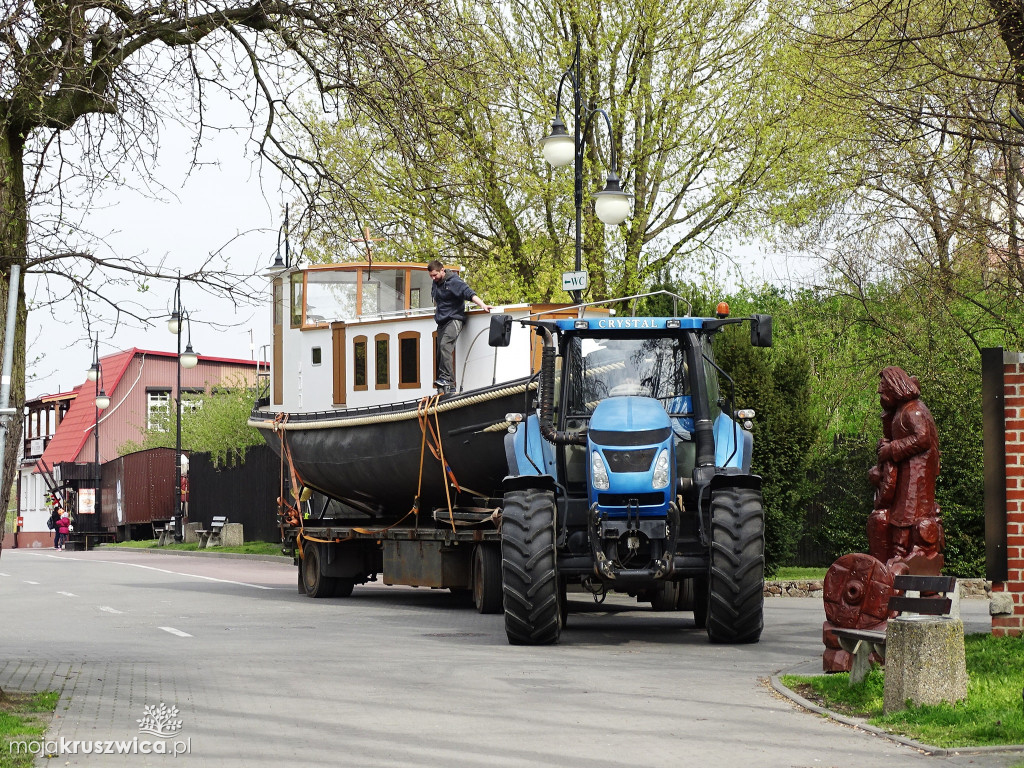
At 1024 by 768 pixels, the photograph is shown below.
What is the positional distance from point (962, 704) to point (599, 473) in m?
5.26

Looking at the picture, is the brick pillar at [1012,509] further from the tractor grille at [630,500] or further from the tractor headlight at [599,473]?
the tractor headlight at [599,473]

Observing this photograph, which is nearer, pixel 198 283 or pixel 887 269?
pixel 198 283

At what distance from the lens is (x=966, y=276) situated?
21062mm

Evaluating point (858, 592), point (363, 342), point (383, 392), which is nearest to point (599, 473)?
point (858, 592)

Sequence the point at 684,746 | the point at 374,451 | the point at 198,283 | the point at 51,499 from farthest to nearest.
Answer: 1. the point at 51,499
2. the point at 374,451
3. the point at 198,283
4. the point at 684,746

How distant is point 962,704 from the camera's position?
915cm

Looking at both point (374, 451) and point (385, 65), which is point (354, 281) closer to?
point (374, 451)

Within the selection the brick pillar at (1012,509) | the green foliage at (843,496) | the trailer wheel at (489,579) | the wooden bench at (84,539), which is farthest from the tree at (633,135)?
the wooden bench at (84,539)

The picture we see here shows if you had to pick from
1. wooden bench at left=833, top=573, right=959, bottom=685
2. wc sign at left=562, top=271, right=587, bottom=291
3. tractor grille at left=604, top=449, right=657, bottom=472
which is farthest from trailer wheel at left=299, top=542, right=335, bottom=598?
wooden bench at left=833, top=573, right=959, bottom=685

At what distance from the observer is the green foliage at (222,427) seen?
48125 mm

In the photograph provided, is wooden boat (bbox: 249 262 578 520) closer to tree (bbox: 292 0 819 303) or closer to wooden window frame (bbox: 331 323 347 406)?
wooden window frame (bbox: 331 323 347 406)

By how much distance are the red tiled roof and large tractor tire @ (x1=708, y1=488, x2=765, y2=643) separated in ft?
205

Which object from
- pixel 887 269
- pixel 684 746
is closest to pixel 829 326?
pixel 887 269

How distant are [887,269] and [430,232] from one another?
29.2 ft
